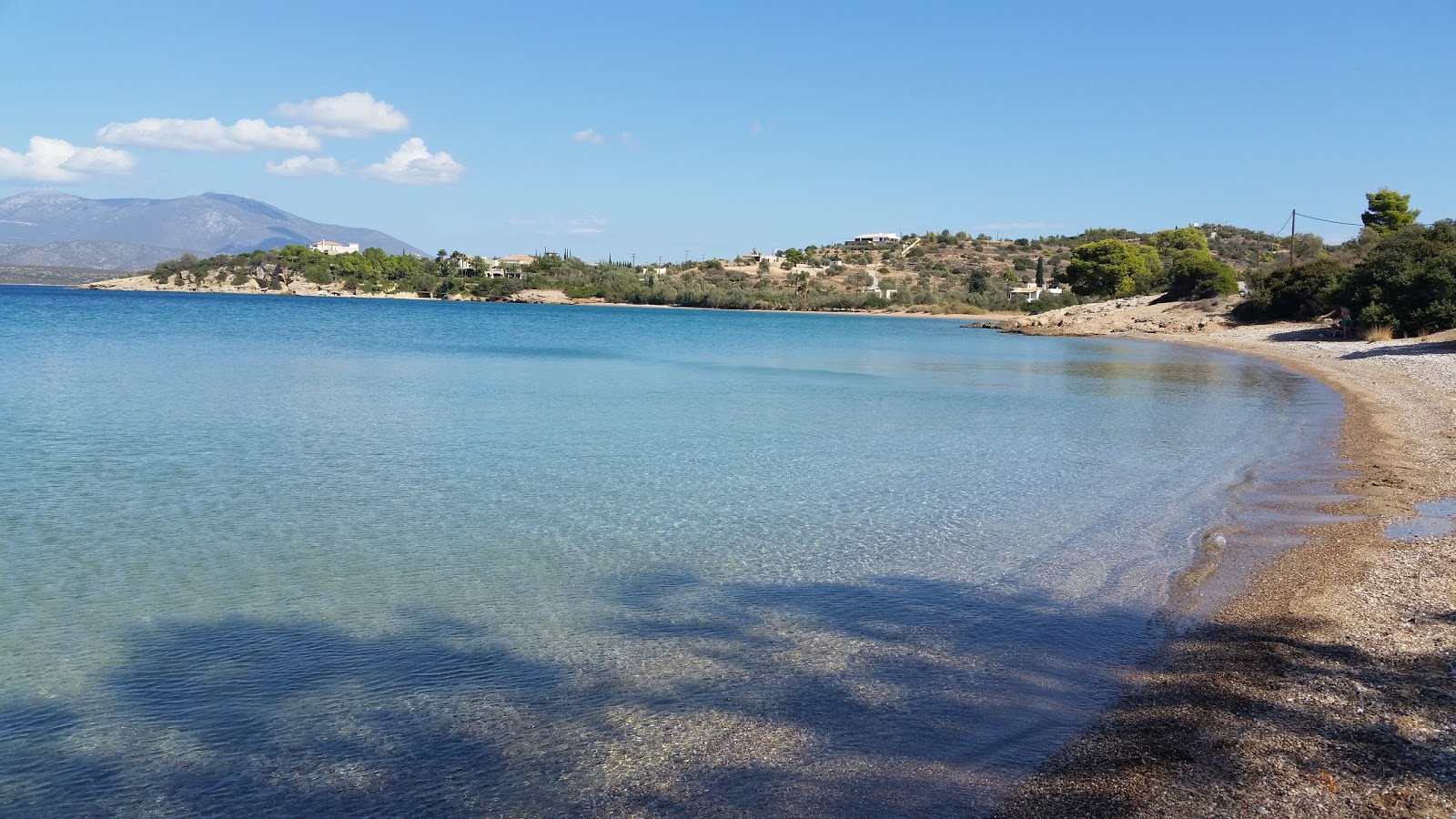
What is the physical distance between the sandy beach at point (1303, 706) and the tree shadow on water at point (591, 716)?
0.96ft

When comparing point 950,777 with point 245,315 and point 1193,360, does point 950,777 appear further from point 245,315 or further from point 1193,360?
point 245,315

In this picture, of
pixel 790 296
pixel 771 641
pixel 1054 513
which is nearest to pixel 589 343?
pixel 1054 513

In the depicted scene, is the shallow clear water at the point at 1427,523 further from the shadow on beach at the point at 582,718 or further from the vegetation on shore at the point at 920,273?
the vegetation on shore at the point at 920,273

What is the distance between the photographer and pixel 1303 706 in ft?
15.8

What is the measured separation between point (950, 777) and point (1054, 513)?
6116 millimetres

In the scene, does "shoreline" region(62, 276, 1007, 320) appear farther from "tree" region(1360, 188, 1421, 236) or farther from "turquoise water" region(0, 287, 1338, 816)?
"turquoise water" region(0, 287, 1338, 816)

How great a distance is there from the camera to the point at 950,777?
4309 mm

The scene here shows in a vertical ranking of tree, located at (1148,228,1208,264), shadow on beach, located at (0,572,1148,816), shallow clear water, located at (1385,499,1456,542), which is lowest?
shadow on beach, located at (0,572,1148,816)

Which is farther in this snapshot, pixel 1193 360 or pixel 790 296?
pixel 790 296

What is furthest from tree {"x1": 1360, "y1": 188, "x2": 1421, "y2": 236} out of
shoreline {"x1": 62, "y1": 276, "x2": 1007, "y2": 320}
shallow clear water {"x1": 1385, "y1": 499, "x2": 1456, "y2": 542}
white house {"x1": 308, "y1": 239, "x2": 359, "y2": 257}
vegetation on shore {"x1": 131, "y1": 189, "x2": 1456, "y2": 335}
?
white house {"x1": 308, "y1": 239, "x2": 359, "y2": 257}

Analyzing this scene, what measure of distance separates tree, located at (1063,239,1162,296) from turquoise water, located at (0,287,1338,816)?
6254 centimetres

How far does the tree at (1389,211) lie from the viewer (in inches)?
2571

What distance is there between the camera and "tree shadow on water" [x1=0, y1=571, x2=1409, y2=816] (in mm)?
4156

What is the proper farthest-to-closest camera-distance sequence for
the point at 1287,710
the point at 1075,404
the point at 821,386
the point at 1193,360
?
the point at 1193,360
the point at 821,386
the point at 1075,404
the point at 1287,710
